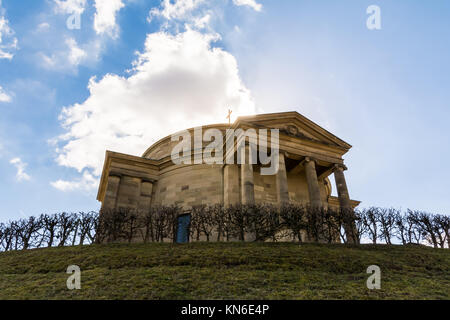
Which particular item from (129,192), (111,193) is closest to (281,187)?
(129,192)

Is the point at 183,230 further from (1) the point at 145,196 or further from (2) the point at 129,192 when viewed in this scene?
(2) the point at 129,192

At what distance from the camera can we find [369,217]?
58.8 feet

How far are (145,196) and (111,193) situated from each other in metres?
3.02

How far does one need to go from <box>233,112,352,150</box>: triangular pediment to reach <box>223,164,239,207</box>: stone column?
11.9 ft

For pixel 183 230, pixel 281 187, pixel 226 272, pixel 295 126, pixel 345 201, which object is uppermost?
pixel 295 126

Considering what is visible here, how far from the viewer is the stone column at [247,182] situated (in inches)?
777

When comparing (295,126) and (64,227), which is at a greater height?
(295,126)

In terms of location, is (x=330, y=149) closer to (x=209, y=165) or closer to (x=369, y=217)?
(x=369, y=217)

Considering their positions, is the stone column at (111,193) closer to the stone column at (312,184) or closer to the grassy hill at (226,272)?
the grassy hill at (226,272)

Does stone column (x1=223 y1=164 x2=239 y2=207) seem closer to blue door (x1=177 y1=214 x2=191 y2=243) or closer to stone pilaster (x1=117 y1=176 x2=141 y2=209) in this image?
blue door (x1=177 y1=214 x2=191 y2=243)

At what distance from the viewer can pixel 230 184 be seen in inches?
905

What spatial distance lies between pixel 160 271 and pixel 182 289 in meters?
2.03
